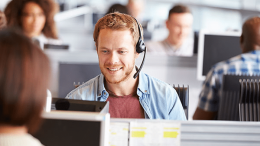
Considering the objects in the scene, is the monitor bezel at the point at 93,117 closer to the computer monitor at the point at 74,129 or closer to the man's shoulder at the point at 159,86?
the computer monitor at the point at 74,129

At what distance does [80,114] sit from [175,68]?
1.53 meters

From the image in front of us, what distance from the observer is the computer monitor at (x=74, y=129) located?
0.66 metres

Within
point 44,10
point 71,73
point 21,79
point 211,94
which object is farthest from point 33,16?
point 21,79

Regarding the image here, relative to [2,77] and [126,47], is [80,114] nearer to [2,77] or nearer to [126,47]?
[2,77]

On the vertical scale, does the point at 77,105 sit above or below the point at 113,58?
below

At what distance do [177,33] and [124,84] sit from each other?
89.4 inches

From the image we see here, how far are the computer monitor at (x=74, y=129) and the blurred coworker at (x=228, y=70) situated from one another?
132cm

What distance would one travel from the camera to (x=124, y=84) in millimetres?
1142

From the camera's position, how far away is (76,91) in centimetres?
113

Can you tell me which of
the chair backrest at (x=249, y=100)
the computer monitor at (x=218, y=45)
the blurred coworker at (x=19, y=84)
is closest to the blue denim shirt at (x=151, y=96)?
the chair backrest at (x=249, y=100)

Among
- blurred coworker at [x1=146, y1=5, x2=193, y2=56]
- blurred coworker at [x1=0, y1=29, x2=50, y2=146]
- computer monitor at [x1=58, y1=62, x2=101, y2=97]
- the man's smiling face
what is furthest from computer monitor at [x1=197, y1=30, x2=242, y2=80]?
blurred coworker at [x1=0, y1=29, x2=50, y2=146]

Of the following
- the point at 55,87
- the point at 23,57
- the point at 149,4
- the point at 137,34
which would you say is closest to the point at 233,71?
Result: the point at 137,34

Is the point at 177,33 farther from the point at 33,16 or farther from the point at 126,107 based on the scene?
the point at 126,107

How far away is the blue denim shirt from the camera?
3.56ft
